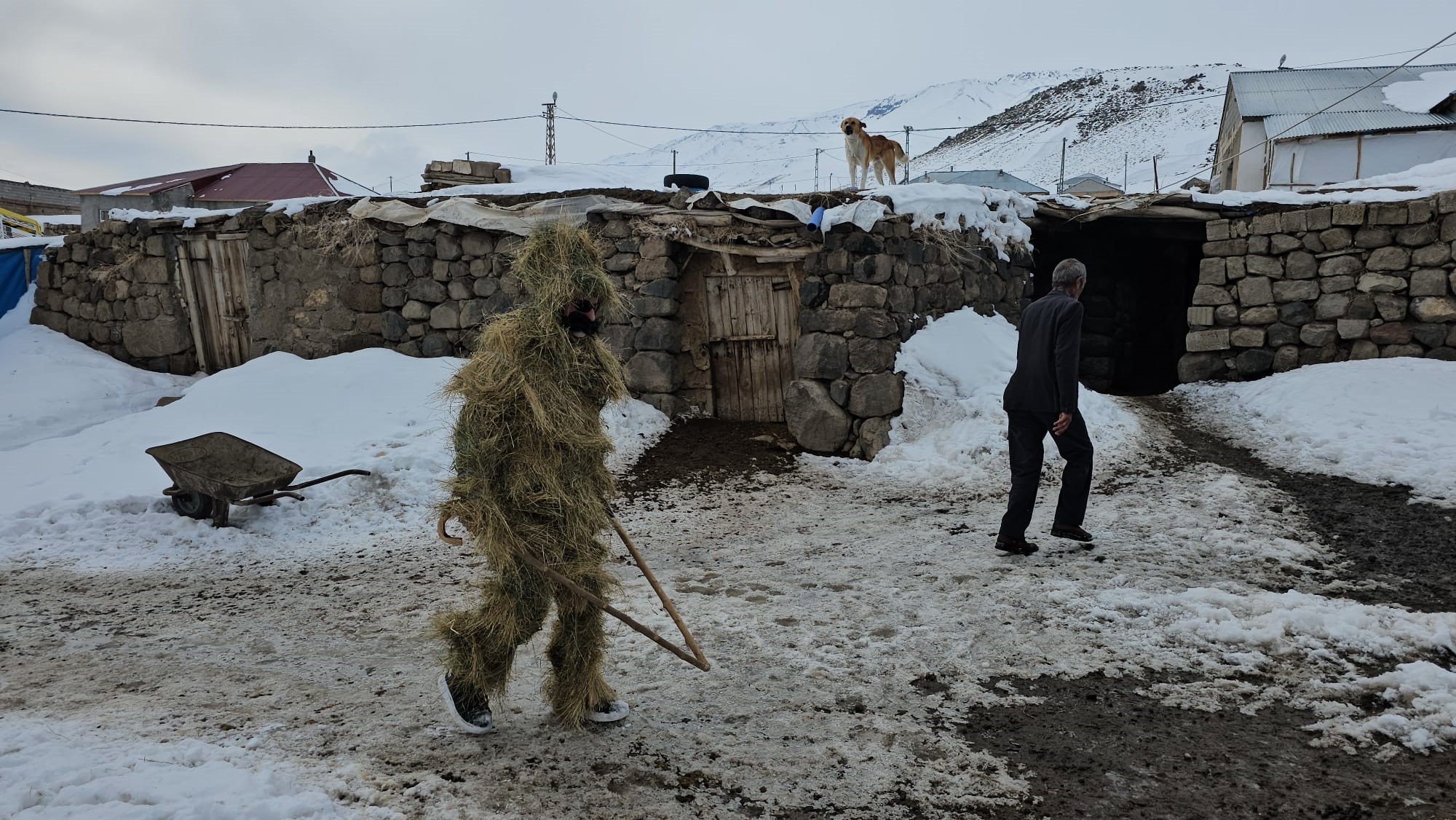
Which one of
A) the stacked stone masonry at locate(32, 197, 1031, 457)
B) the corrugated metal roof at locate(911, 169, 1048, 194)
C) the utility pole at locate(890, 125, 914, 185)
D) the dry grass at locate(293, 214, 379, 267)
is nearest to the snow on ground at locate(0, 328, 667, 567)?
the stacked stone masonry at locate(32, 197, 1031, 457)

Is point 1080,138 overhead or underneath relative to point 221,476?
overhead

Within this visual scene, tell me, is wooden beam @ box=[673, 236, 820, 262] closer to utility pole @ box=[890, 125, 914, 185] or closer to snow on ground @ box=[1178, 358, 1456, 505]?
utility pole @ box=[890, 125, 914, 185]

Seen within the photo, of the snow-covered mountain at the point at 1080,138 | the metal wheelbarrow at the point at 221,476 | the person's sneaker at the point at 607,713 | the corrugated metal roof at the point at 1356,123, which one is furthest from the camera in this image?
the snow-covered mountain at the point at 1080,138

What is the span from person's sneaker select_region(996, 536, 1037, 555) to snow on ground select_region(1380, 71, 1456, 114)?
53.5 feet

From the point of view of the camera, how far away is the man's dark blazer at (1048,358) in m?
4.86

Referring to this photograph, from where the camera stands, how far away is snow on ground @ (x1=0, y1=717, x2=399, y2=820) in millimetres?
2400

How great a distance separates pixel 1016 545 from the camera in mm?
5145

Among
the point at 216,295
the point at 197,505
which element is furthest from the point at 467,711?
the point at 216,295

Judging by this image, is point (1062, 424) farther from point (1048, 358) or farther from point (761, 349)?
point (761, 349)

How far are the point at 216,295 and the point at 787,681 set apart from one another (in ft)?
31.0

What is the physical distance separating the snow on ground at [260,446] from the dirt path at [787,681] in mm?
436

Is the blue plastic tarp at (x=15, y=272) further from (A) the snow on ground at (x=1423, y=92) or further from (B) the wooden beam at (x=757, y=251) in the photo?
(A) the snow on ground at (x=1423, y=92)

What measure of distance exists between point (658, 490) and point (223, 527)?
3.21m

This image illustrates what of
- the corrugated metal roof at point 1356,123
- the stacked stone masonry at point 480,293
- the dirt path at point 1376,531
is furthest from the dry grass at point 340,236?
the corrugated metal roof at point 1356,123
